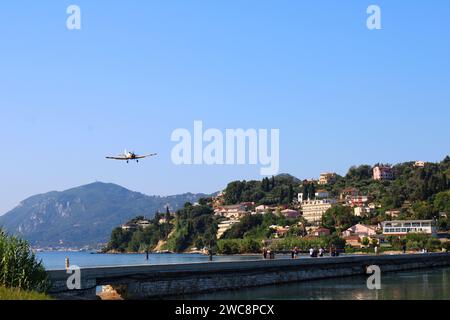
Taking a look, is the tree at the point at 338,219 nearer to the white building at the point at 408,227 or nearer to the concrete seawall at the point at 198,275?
the white building at the point at 408,227

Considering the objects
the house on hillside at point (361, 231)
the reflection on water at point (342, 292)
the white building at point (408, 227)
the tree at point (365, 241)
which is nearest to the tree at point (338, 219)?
the house on hillside at point (361, 231)

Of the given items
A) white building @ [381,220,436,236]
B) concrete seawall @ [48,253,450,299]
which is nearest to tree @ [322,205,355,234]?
white building @ [381,220,436,236]

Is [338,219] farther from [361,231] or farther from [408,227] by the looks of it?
[408,227]

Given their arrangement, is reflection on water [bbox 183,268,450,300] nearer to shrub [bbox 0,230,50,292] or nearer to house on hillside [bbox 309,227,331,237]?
shrub [bbox 0,230,50,292]

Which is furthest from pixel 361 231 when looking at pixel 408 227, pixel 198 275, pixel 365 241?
pixel 198 275
